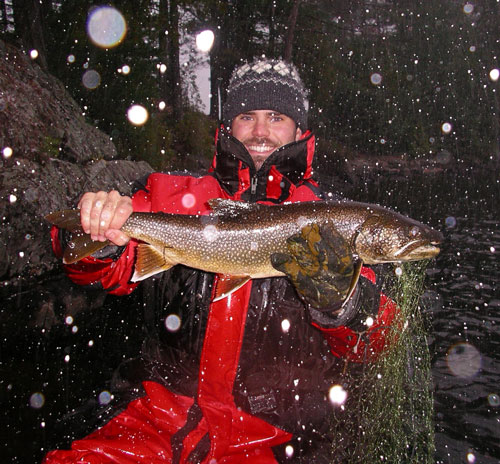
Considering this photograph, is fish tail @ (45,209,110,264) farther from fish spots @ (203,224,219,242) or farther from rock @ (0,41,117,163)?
rock @ (0,41,117,163)

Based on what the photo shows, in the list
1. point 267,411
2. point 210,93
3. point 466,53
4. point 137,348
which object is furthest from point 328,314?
point 466,53

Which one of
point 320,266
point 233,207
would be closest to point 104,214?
point 233,207

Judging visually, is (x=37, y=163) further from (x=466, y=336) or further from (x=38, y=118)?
(x=466, y=336)

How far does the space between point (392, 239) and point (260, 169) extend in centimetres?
122

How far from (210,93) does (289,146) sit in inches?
938

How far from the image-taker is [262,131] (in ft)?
12.9

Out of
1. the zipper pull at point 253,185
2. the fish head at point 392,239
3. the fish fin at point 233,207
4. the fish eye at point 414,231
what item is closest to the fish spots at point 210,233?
the fish fin at point 233,207

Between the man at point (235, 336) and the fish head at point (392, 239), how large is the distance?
0.87ft

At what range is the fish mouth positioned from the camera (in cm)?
312

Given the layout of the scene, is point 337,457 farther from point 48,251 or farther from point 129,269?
point 48,251

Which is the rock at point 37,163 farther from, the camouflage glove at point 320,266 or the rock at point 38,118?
the camouflage glove at point 320,266

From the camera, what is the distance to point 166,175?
11.8 feet

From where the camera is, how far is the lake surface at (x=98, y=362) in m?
4.69

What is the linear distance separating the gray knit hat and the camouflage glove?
1.67 metres
